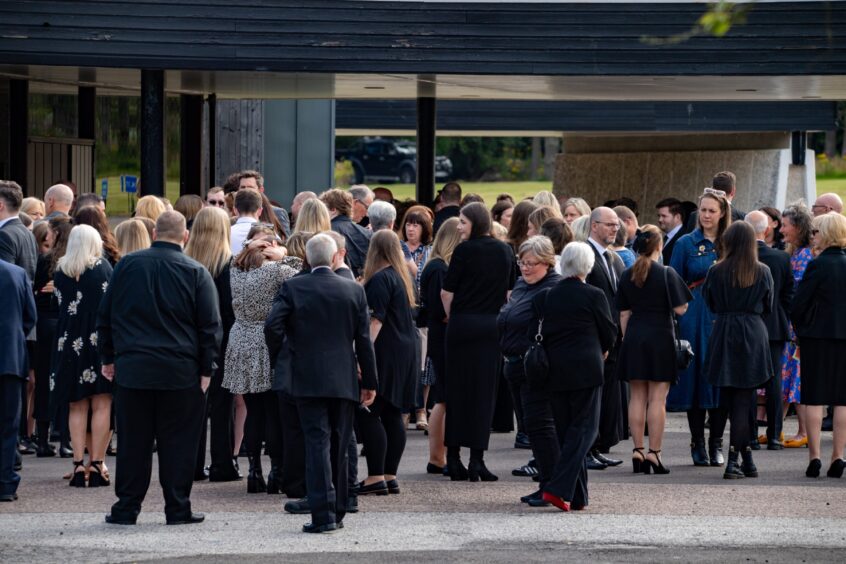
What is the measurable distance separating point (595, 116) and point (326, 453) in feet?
72.4

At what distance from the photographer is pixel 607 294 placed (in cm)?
1120

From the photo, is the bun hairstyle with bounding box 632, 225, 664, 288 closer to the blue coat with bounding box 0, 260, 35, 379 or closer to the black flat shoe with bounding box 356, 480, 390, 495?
the black flat shoe with bounding box 356, 480, 390, 495

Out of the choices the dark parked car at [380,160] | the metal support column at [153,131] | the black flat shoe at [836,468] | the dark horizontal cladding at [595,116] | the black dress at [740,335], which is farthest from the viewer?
the dark parked car at [380,160]

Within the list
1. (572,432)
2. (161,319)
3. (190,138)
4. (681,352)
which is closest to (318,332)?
(161,319)

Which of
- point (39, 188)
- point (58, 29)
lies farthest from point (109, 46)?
point (39, 188)

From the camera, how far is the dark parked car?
6550 centimetres

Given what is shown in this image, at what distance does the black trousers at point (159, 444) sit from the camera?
8836mm

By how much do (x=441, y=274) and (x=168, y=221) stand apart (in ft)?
9.27

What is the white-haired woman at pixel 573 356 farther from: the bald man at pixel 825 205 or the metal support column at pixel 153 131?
the metal support column at pixel 153 131

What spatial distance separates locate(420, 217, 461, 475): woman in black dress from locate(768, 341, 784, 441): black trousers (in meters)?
2.72

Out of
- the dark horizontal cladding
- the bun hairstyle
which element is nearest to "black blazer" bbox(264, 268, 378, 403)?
the bun hairstyle

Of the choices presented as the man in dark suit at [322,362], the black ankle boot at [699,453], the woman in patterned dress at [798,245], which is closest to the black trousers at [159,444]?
the man in dark suit at [322,362]

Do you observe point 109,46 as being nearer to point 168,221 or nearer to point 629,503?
point 168,221

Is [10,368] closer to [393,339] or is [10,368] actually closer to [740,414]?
[393,339]
